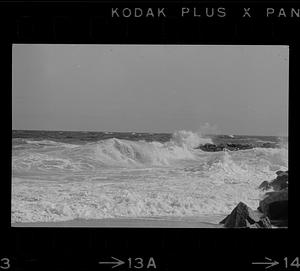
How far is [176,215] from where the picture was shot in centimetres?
325

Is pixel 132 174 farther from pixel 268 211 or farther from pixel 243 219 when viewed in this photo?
pixel 268 211

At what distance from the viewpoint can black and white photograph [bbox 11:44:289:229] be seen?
128 inches

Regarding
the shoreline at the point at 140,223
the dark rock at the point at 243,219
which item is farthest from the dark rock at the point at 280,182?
the shoreline at the point at 140,223

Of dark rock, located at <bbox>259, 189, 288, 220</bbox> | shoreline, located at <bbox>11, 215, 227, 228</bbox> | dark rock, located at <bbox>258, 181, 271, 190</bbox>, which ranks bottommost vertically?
shoreline, located at <bbox>11, 215, 227, 228</bbox>

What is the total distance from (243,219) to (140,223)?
0.58 metres

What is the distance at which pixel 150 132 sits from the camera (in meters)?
3.27

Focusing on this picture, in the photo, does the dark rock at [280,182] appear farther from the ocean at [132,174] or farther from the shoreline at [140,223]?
the shoreline at [140,223]

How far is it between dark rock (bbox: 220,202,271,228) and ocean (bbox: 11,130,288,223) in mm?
35

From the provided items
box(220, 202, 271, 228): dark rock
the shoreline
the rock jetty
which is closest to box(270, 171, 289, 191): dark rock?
the rock jetty

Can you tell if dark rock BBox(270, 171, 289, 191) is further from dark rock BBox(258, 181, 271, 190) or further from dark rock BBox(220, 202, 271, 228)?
dark rock BBox(220, 202, 271, 228)
